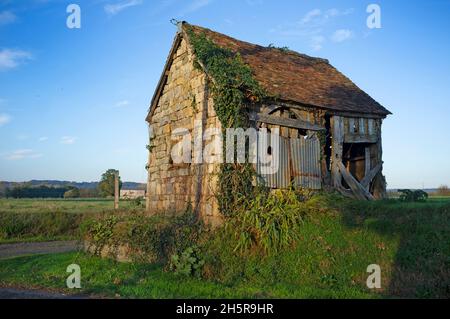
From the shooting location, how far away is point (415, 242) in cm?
804

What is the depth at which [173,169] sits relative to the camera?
45.1ft

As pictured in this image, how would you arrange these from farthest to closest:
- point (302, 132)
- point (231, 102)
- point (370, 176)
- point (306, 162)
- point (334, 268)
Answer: point (370, 176), point (302, 132), point (306, 162), point (231, 102), point (334, 268)

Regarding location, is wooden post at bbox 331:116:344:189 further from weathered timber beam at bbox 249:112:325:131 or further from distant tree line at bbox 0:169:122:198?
distant tree line at bbox 0:169:122:198

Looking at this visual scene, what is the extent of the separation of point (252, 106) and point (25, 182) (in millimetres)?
51641

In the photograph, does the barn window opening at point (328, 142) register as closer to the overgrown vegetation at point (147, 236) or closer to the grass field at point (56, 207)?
the overgrown vegetation at point (147, 236)

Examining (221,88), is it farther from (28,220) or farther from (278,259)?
(28,220)

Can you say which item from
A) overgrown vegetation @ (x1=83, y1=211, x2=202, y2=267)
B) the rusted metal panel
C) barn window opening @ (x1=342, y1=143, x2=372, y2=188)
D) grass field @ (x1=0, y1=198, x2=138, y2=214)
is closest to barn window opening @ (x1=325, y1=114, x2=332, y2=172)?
barn window opening @ (x1=342, y1=143, x2=372, y2=188)

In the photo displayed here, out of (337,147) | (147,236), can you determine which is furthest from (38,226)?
(337,147)

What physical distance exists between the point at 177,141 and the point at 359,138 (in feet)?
22.1

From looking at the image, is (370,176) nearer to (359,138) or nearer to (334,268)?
(359,138)

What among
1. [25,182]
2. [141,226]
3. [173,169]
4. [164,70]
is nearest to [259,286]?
[141,226]

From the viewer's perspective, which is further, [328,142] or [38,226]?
[38,226]

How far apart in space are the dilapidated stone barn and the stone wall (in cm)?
3

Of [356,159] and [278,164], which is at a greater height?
[356,159]
